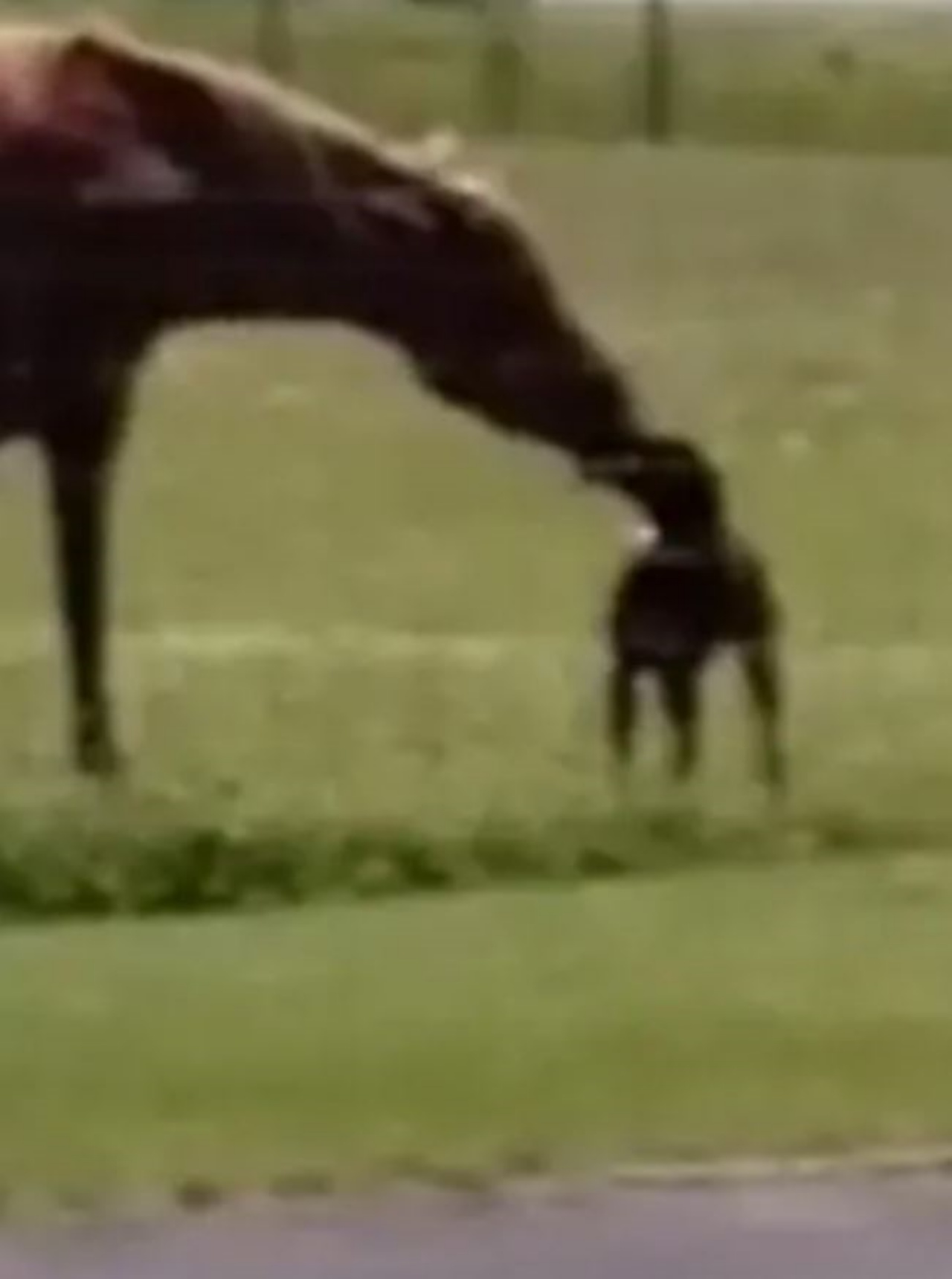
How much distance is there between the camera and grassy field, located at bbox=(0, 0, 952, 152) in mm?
8758

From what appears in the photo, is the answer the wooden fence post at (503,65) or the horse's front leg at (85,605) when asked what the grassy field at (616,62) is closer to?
the wooden fence post at (503,65)

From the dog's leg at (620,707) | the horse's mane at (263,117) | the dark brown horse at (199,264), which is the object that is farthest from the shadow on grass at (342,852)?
the horse's mane at (263,117)

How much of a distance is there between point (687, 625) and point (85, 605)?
3.57ft

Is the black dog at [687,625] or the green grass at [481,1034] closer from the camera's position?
the green grass at [481,1034]

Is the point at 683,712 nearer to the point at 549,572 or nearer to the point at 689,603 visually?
the point at 689,603

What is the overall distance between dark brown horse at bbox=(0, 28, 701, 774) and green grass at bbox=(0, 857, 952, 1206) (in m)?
0.86

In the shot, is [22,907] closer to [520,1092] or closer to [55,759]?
[55,759]

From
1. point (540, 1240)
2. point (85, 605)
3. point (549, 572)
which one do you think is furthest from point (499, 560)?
point (540, 1240)

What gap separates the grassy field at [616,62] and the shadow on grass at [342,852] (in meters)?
1.24

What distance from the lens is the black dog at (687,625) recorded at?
9070 millimetres

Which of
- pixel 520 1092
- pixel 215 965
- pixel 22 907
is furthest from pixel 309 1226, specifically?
pixel 22 907

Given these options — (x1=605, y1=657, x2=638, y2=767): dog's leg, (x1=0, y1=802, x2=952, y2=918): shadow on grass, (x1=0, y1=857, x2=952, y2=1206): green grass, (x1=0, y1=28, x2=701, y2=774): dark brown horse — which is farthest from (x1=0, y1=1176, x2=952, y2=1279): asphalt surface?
(x1=0, y1=28, x2=701, y2=774): dark brown horse

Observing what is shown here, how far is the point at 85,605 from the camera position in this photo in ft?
29.7

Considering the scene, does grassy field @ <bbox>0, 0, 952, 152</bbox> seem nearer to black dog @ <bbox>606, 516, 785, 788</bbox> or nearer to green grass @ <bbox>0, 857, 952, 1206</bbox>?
black dog @ <bbox>606, 516, 785, 788</bbox>
